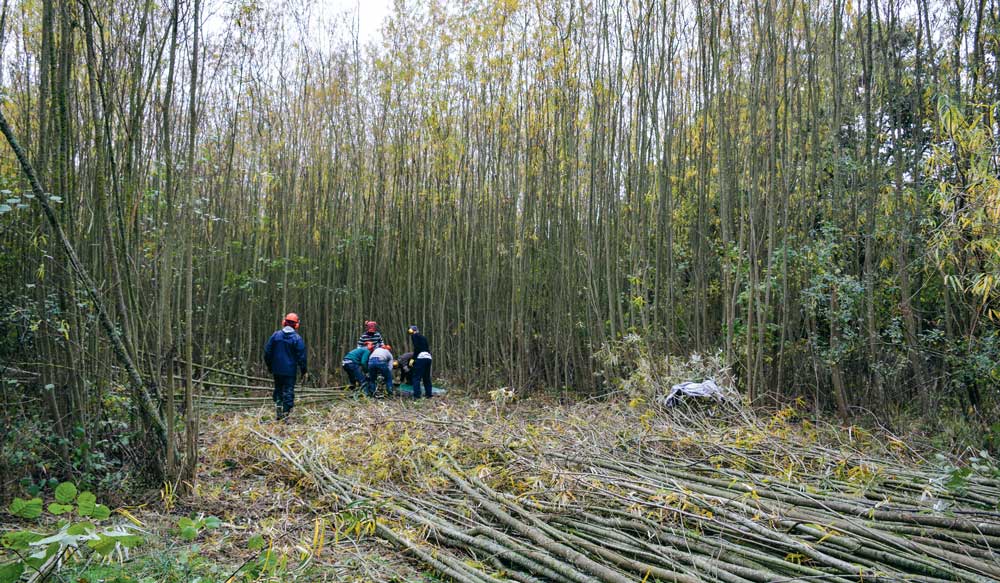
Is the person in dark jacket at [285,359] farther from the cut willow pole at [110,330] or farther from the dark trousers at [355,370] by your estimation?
the cut willow pole at [110,330]

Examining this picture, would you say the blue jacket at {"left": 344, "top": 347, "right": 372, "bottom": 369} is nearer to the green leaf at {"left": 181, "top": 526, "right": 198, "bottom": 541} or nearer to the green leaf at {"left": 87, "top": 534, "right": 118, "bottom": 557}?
the green leaf at {"left": 181, "top": 526, "right": 198, "bottom": 541}

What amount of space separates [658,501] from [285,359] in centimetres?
399

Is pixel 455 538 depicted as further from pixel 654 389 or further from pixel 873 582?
pixel 654 389

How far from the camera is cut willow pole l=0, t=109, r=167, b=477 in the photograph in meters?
2.74

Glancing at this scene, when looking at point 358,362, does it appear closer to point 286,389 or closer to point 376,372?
point 376,372

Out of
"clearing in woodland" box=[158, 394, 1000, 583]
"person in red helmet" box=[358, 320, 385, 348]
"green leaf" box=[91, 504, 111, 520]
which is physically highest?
"person in red helmet" box=[358, 320, 385, 348]

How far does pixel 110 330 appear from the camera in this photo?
3074mm

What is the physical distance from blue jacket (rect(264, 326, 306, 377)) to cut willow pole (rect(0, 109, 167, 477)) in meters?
2.42

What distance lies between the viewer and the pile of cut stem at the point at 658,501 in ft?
7.36

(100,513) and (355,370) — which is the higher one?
(100,513)

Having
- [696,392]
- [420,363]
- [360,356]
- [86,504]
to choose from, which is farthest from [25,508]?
[360,356]

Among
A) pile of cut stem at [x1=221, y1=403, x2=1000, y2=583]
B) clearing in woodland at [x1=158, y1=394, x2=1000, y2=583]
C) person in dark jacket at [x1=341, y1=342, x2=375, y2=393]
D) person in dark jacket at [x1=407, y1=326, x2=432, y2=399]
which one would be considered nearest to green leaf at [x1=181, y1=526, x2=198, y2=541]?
clearing in woodland at [x1=158, y1=394, x2=1000, y2=583]

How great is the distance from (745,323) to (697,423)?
1.99m

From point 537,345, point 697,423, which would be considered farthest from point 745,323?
point 537,345
